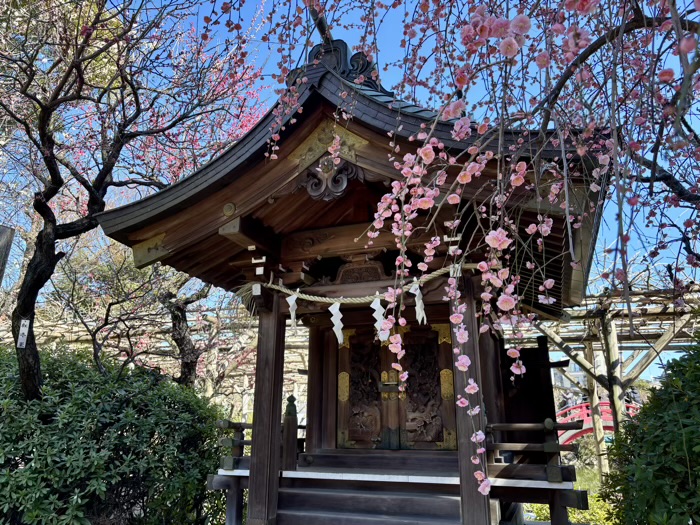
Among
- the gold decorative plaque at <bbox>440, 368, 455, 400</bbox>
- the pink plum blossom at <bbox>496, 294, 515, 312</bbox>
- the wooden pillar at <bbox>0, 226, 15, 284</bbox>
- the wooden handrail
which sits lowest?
the wooden handrail

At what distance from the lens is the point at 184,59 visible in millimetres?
6125

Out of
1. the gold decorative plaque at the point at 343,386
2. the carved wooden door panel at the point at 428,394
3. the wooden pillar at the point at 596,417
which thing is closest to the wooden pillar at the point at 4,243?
the gold decorative plaque at the point at 343,386

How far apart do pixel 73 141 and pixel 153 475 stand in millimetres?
4803

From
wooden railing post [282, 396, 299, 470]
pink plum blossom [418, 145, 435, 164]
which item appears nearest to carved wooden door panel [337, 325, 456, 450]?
wooden railing post [282, 396, 299, 470]

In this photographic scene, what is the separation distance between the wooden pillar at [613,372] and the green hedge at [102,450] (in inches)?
225

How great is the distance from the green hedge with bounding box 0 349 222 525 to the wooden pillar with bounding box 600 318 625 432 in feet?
18.8

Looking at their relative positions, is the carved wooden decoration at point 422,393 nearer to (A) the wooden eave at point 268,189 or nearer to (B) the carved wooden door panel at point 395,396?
(B) the carved wooden door panel at point 395,396

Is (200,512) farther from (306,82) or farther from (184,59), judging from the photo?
(184,59)

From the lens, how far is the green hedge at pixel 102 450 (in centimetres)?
386

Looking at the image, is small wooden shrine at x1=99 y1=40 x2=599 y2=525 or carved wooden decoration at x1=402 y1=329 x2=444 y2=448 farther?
carved wooden decoration at x1=402 y1=329 x2=444 y2=448

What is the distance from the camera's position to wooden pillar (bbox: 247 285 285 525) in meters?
3.77

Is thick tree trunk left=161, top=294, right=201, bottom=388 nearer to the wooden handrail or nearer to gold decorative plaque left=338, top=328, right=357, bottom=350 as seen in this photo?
gold decorative plaque left=338, top=328, right=357, bottom=350

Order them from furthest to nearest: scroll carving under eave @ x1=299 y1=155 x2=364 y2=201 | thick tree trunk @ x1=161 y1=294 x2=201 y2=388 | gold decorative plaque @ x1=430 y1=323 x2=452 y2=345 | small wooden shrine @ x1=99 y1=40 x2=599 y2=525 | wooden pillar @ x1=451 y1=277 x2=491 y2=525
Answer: thick tree trunk @ x1=161 y1=294 x2=201 y2=388, gold decorative plaque @ x1=430 y1=323 x2=452 y2=345, scroll carving under eave @ x1=299 y1=155 x2=364 y2=201, small wooden shrine @ x1=99 y1=40 x2=599 y2=525, wooden pillar @ x1=451 y1=277 x2=491 y2=525

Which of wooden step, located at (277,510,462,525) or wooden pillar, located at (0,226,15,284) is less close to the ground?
wooden pillar, located at (0,226,15,284)
